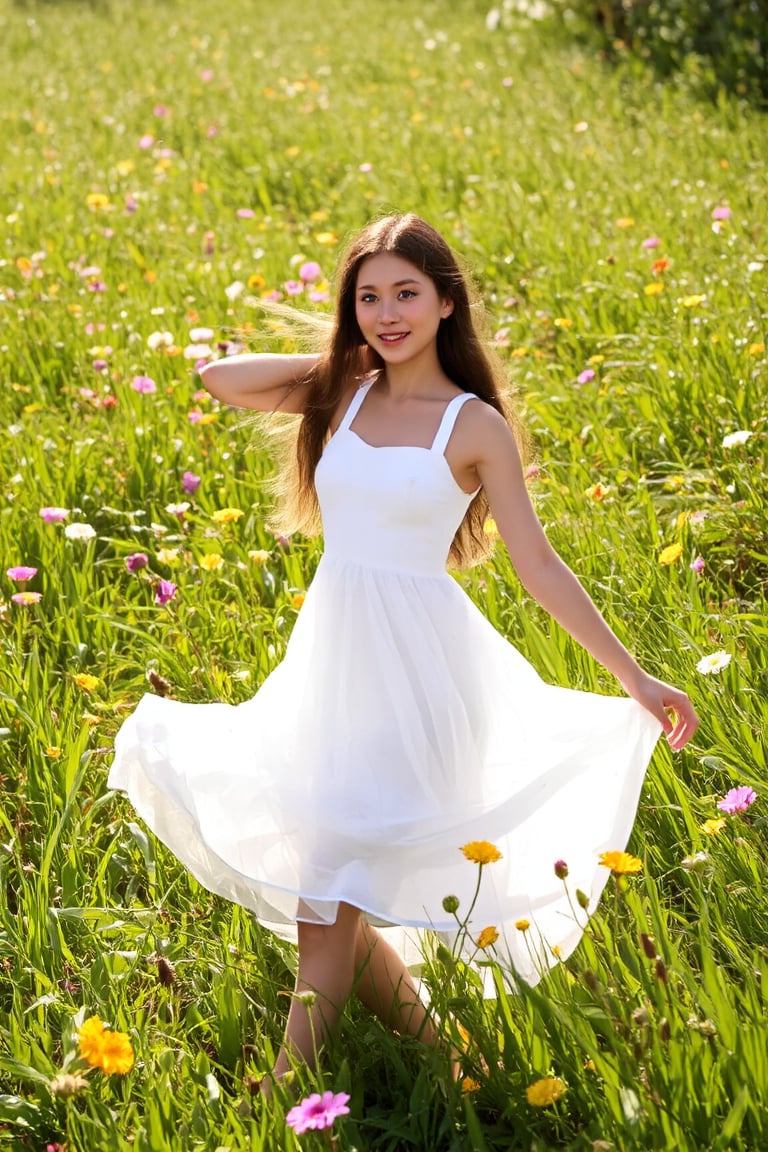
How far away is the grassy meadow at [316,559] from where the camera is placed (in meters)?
1.70

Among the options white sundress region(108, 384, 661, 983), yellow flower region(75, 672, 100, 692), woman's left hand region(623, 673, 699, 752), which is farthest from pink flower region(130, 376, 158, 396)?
woman's left hand region(623, 673, 699, 752)

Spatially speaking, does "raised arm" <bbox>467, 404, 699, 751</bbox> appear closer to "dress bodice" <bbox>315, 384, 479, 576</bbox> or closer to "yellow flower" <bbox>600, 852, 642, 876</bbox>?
"dress bodice" <bbox>315, 384, 479, 576</bbox>

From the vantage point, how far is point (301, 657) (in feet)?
6.93

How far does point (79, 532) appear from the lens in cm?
303

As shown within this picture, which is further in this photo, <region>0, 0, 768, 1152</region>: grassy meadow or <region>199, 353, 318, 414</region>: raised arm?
<region>199, 353, 318, 414</region>: raised arm

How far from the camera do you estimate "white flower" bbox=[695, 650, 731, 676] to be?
231 cm

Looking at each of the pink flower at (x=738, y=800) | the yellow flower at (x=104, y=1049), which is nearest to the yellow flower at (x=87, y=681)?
the yellow flower at (x=104, y=1049)

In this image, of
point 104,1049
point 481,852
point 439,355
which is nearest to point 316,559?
point 439,355

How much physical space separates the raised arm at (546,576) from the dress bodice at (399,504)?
0.07 meters

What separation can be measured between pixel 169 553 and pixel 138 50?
9.26 meters

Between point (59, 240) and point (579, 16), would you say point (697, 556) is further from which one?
point (579, 16)

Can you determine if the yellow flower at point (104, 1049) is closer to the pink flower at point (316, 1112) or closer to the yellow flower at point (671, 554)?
the pink flower at point (316, 1112)

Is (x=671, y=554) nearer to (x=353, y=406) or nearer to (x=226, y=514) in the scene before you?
(x=353, y=406)

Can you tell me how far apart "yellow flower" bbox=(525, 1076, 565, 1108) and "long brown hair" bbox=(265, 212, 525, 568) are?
3.29ft
